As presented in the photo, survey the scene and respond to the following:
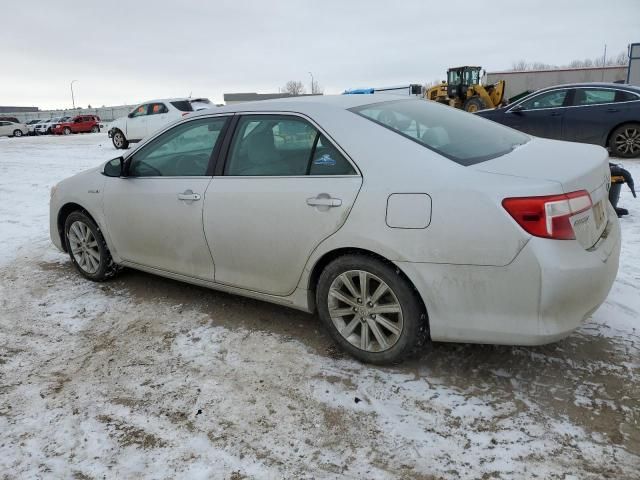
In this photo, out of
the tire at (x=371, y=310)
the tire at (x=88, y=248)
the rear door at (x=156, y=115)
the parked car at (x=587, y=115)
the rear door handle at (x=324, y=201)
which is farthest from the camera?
the rear door at (x=156, y=115)

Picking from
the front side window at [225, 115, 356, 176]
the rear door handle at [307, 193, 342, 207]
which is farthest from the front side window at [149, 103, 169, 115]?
the rear door handle at [307, 193, 342, 207]

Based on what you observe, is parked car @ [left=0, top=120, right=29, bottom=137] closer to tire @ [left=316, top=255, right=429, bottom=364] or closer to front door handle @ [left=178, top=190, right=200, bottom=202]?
front door handle @ [left=178, top=190, right=200, bottom=202]

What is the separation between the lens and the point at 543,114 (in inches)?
393

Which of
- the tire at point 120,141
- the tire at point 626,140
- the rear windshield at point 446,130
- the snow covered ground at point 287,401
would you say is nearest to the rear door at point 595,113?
the tire at point 626,140

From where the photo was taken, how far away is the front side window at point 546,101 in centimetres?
988

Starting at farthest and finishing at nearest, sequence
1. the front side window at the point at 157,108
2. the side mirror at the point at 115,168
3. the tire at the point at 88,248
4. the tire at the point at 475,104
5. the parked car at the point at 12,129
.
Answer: the parked car at the point at 12,129
the tire at the point at 475,104
the front side window at the point at 157,108
the tire at the point at 88,248
the side mirror at the point at 115,168

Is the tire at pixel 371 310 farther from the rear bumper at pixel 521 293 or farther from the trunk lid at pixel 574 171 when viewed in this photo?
the trunk lid at pixel 574 171

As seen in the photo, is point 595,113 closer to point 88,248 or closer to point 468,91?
point 88,248

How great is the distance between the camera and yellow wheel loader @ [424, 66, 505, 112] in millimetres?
22531

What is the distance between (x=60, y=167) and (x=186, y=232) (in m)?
11.4

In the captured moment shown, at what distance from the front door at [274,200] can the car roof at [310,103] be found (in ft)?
0.26

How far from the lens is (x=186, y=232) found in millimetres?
3676

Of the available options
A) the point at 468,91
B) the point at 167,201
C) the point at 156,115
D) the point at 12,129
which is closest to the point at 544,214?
the point at 167,201

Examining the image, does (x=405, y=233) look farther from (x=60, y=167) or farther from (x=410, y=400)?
(x=60, y=167)
